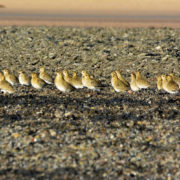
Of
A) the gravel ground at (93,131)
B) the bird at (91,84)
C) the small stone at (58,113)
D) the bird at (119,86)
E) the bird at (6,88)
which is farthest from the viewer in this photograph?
the bird at (91,84)

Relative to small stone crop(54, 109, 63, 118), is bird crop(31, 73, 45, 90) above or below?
above

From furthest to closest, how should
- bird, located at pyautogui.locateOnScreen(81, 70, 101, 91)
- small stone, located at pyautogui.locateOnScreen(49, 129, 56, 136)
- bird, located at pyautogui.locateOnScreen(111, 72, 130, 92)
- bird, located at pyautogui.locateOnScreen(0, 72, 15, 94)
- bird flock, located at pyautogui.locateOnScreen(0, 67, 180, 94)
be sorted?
bird, located at pyautogui.locateOnScreen(81, 70, 101, 91) → bird, located at pyautogui.locateOnScreen(111, 72, 130, 92) → bird flock, located at pyautogui.locateOnScreen(0, 67, 180, 94) → bird, located at pyautogui.locateOnScreen(0, 72, 15, 94) → small stone, located at pyautogui.locateOnScreen(49, 129, 56, 136)

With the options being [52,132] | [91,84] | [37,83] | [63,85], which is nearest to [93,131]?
[52,132]

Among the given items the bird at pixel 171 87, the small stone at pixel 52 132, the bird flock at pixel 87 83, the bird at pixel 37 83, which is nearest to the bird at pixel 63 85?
the bird flock at pixel 87 83

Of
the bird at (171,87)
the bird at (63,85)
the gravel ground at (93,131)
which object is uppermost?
the bird at (171,87)

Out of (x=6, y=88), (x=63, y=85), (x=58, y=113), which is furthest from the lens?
(x=63, y=85)

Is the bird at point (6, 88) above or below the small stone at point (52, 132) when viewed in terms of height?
above

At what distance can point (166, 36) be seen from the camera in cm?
2694

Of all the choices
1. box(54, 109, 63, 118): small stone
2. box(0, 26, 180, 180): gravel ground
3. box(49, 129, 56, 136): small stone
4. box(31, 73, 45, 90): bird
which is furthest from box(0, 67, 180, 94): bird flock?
box(49, 129, 56, 136): small stone

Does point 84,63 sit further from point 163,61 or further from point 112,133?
point 112,133

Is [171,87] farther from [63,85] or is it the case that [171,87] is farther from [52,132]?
[52,132]

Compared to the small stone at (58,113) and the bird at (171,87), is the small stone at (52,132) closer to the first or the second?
the small stone at (58,113)

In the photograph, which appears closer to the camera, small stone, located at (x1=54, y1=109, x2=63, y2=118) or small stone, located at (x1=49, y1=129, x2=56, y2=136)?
small stone, located at (x1=49, y1=129, x2=56, y2=136)

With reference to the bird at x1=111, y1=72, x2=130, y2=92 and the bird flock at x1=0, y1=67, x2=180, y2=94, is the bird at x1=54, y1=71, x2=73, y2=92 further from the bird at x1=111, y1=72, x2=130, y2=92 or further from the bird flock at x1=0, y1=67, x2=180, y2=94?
the bird at x1=111, y1=72, x2=130, y2=92
